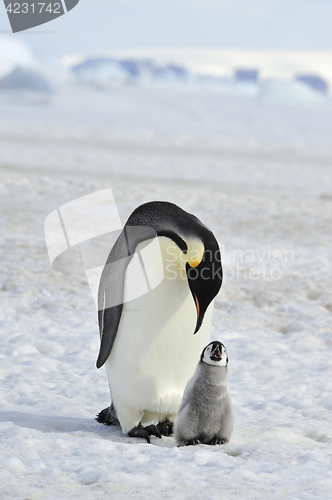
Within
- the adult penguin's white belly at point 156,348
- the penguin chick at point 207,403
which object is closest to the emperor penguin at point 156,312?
the adult penguin's white belly at point 156,348

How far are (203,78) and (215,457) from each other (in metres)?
46.9

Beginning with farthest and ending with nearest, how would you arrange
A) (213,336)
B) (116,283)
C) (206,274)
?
(213,336) < (116,283) < (206,274)

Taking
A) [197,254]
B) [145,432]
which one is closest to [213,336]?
[145,432]

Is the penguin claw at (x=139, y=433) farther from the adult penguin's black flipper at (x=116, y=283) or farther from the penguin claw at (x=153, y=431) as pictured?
the adult penguin's black flipper at (x=116, y=283)

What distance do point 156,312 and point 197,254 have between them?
33 centimetres

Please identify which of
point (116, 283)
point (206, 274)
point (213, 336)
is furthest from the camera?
point (213, 336)

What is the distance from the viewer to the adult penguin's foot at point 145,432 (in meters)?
2.51

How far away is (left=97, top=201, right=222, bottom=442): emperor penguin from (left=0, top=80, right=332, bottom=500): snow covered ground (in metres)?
0.19

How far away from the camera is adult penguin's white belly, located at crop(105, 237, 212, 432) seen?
2.45 m

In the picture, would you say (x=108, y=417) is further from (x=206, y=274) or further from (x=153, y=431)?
(x=206, y=274)

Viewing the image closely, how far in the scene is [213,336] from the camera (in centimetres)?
396

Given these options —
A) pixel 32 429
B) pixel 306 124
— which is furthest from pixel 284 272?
pixel 306 124

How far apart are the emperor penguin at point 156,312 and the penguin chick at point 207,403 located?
0.16 m

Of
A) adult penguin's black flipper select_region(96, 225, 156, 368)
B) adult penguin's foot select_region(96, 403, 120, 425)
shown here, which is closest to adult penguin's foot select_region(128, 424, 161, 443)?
adult penguin's foot select_region(96, 403, 120, 425)
